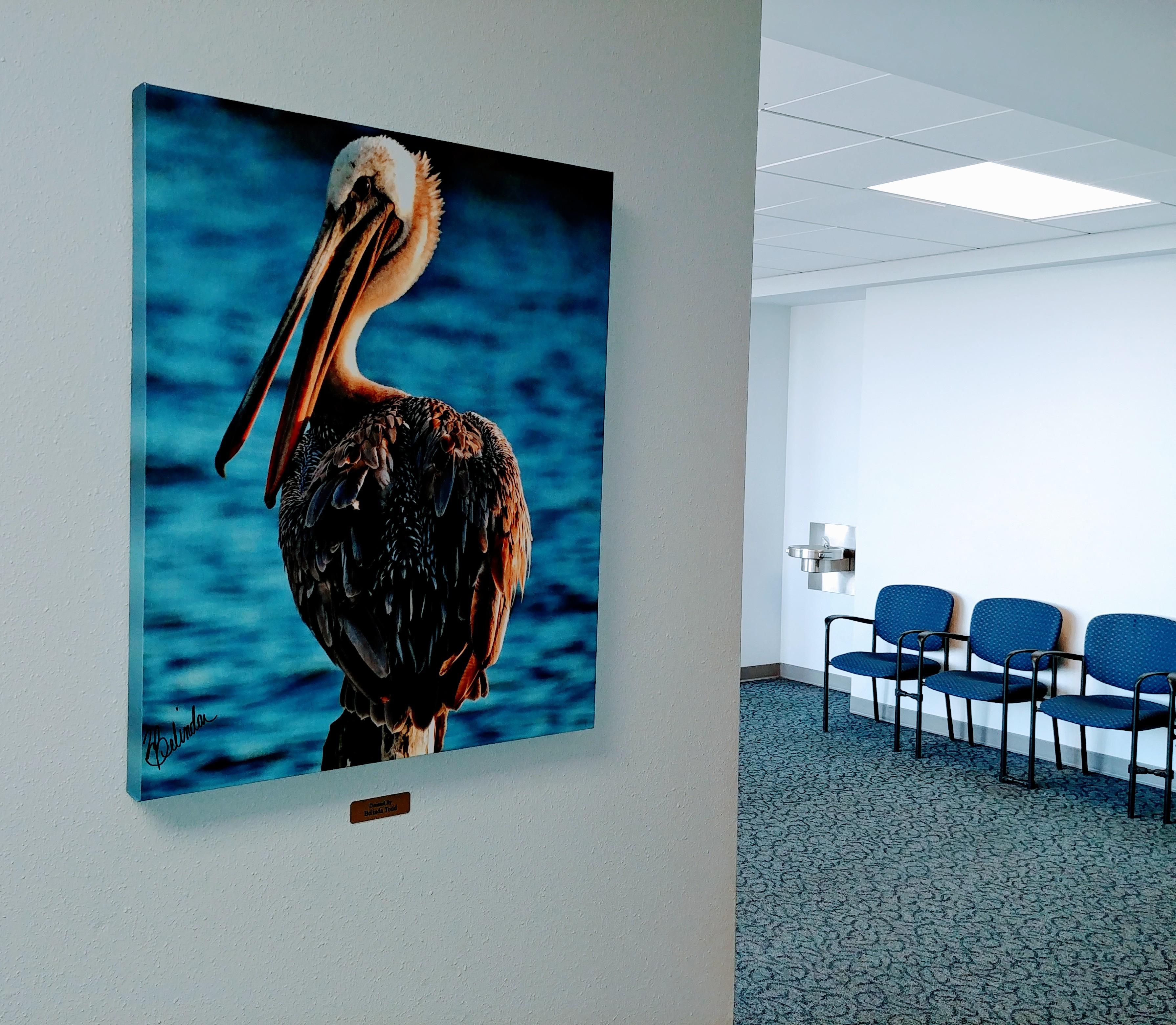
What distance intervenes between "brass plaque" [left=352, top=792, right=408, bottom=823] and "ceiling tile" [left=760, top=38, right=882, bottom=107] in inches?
73.7

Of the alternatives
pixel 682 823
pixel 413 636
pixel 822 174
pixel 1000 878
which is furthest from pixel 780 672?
pixel 413 636

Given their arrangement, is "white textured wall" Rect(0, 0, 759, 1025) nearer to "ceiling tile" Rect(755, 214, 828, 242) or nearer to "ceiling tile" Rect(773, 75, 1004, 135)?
"ceiling tile" Rect(773, 75, 1004, 135)

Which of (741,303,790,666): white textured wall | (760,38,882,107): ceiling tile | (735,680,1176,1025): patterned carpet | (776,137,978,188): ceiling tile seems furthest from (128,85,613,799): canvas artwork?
(741,303,790,666): white textured wall

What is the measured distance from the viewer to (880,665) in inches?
205

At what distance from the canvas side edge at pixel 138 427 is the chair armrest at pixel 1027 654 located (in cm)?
400

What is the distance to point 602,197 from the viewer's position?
59.6 inches

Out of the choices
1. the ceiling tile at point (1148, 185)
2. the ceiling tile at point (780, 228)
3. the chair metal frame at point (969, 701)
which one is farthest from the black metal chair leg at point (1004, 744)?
the ceiling tile at point (780, 228)

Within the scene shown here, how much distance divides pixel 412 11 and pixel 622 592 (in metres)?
0.85

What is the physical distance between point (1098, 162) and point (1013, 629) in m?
2.25

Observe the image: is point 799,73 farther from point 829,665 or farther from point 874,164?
point 829,665

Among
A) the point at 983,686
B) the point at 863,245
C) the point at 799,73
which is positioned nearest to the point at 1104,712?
the point at 983,686

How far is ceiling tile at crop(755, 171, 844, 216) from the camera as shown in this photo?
150 inches

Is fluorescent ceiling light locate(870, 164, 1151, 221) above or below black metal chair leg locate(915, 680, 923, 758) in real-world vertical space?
above

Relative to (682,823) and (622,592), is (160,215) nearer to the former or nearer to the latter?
(622,592)
